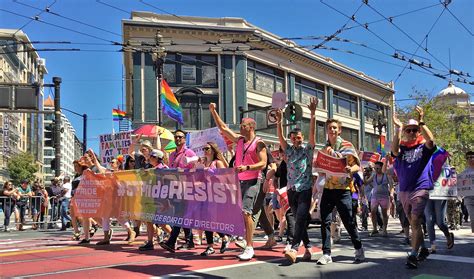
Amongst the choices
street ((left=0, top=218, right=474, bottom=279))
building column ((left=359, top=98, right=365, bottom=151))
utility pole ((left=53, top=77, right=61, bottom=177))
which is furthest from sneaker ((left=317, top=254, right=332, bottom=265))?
building column ((left=359, top=98, right=365, bottom=151))

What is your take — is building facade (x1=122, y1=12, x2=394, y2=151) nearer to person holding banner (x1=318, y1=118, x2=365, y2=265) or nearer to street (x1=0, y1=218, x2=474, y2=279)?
street (x1=0, y1=218, x2=474, y2=279)

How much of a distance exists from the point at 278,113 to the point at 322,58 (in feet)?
121

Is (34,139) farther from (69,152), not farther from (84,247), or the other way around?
(84,247)

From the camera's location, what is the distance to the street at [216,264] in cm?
Result: 556

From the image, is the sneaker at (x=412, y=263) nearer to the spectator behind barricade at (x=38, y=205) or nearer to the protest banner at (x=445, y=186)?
the protest banner at (x=445, y=186)

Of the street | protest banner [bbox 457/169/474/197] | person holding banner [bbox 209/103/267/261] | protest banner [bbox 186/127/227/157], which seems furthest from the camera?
protest banner [bbox 186/127/227/157]

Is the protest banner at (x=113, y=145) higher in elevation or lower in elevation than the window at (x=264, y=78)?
lower

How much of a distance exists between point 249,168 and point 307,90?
1388 inches

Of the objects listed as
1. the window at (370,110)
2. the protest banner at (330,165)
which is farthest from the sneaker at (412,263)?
the window at (370,110)

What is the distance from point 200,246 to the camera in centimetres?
841

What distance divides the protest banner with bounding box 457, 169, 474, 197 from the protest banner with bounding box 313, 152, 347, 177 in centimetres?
314

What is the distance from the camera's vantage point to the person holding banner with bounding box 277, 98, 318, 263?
6188 millimetres

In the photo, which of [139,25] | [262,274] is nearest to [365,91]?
[139,25]

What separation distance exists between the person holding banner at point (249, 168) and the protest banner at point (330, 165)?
2.34ft
